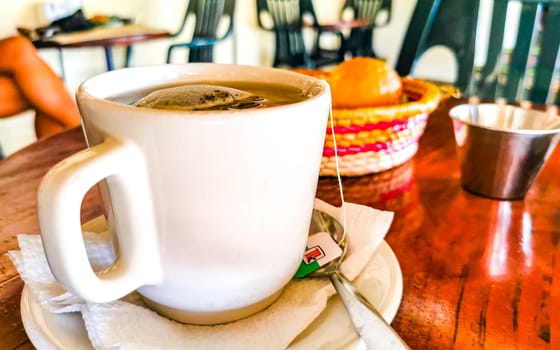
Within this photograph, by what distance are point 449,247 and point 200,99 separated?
24 centimetres

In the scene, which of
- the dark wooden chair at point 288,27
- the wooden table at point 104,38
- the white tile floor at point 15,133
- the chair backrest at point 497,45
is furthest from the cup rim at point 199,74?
the dark wooden chair at point 288,27

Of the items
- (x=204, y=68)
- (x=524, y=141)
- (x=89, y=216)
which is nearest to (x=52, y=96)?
(x=89, y=216)

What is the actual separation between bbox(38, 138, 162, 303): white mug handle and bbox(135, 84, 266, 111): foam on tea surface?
0.13 ft

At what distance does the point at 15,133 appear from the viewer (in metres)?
2.47

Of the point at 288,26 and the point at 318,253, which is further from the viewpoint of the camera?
the point at 288,26

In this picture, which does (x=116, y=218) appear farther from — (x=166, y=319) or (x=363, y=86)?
(x=363, y=86)

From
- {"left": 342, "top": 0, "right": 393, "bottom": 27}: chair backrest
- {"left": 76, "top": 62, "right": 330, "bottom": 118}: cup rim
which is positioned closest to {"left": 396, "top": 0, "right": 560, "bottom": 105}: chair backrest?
{"left": 76, "top": 62, "right": 330, "bottom": 118}: cup rim

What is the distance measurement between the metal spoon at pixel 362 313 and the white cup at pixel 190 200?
0.11ft

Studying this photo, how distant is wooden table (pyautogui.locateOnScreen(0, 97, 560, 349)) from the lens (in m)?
0.29

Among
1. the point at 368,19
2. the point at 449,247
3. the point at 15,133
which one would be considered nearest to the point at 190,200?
the point at 449,247

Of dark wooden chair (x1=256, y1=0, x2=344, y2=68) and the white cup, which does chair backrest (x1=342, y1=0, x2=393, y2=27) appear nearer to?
dark wooden chair (x1=256, y1=0, x2=344, y2=68)

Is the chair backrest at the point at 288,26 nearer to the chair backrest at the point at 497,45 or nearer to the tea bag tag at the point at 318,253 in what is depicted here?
the chair backrest at the point at 497,45

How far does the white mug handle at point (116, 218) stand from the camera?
0.21 meters

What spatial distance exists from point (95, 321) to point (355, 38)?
3.38 m
